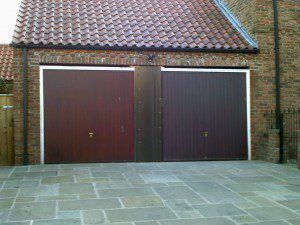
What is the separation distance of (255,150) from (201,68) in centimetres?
288

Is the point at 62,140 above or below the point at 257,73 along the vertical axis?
below

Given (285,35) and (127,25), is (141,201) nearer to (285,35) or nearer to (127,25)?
(127,25)

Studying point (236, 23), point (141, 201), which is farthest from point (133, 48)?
point (141, 201)

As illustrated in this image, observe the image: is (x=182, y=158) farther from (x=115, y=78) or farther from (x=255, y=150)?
(x=115, y=78)

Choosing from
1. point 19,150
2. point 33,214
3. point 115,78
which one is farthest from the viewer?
point 115,78

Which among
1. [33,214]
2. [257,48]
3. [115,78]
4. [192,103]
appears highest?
[257,48]

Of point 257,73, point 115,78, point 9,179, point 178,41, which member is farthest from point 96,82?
point 257,73

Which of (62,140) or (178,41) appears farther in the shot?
(178,41)

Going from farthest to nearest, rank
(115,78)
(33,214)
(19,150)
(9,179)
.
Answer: (115,78)
(19,150)
(9,179)
(33,214)

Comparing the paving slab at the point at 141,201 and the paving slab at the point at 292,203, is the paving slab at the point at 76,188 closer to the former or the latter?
the paving slab at the point at 141,201

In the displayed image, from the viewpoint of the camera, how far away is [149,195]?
6.56 m

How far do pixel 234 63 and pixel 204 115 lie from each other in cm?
173

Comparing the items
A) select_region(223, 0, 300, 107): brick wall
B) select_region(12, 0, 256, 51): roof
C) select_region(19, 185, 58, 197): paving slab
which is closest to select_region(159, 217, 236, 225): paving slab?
select_region(19, 185, 58, 197): paving slab

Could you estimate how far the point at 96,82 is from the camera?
10.1 meters
